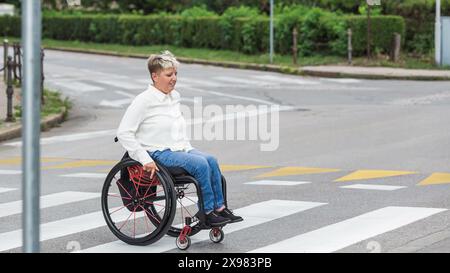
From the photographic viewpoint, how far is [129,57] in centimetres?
A: 4531

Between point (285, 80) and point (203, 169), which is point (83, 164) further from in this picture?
point (285, 80)

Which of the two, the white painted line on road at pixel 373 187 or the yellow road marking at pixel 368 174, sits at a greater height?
the white painted line on road at pixel 373 187

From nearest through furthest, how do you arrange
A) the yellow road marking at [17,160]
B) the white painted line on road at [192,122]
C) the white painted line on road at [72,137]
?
the yellow road marking at [17,160] → the white painted line on road at [72,137] → the white painted line on road at [192,122]

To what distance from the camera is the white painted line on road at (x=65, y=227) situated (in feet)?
30.4

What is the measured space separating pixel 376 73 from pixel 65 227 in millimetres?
22726

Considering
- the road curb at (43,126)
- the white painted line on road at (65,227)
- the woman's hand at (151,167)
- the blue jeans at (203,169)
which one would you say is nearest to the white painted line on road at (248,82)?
the road curb at (43,126)

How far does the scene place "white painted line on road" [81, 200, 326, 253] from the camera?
8.88 m

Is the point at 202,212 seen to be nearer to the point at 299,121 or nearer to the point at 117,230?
the point at 117,230

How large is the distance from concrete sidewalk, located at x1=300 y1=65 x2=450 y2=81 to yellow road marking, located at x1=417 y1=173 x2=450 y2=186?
58.4ft

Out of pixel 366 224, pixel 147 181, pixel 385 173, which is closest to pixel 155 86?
pixel 147 181

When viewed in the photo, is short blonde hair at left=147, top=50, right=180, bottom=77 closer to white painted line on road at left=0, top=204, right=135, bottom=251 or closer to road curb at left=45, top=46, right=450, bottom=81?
white painted line on road at left=0, top=204, right=135, bottom=251

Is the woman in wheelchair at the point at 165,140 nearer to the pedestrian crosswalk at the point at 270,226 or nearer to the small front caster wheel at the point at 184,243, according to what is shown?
the small front caster wheel at the point at 184,243

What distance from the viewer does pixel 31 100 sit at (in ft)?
18.6

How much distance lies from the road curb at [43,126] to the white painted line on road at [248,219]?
7.82 meters
